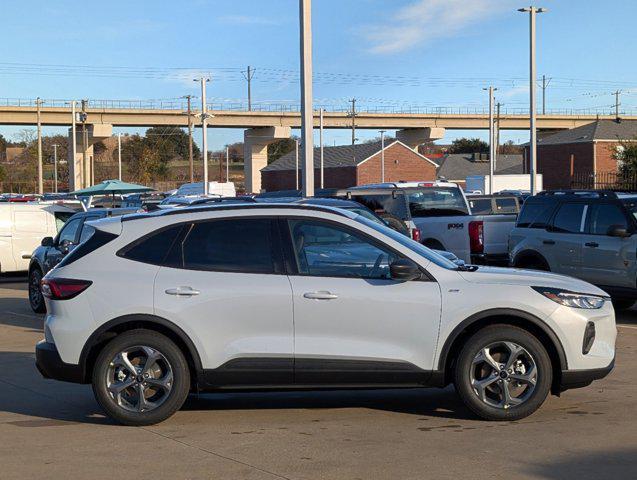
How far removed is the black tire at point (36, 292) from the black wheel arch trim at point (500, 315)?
1087 cm

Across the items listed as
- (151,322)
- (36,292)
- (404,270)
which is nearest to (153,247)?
(151,322)

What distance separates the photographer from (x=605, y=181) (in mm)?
62594

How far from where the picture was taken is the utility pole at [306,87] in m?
17.8

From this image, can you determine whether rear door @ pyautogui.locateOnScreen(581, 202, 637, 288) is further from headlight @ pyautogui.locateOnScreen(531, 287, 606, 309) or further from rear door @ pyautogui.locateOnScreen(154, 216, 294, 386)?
rear door @ pyautogui.locateOnScreen(154, 216, 294, 386)

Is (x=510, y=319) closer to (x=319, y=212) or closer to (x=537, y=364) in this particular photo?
(x=537, y=364)

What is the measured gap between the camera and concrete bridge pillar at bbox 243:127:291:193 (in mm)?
86125

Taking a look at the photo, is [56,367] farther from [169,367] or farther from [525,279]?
[525,279]

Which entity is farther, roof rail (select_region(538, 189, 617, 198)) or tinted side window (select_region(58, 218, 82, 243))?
tinted side window (select_region(58, 218, 82, 243))

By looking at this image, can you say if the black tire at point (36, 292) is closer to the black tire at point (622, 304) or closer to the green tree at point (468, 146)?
the black tire at point (622, 304)

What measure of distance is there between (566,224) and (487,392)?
7.89m

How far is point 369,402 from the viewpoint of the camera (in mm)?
8781

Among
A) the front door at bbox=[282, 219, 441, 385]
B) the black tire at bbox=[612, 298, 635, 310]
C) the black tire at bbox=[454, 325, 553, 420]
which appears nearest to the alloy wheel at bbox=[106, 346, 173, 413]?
the front door at bbox=[282, 219, 441, 385]

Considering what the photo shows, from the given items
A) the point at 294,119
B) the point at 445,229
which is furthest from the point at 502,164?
the point at 445,229

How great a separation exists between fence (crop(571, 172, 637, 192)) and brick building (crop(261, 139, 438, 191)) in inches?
690
